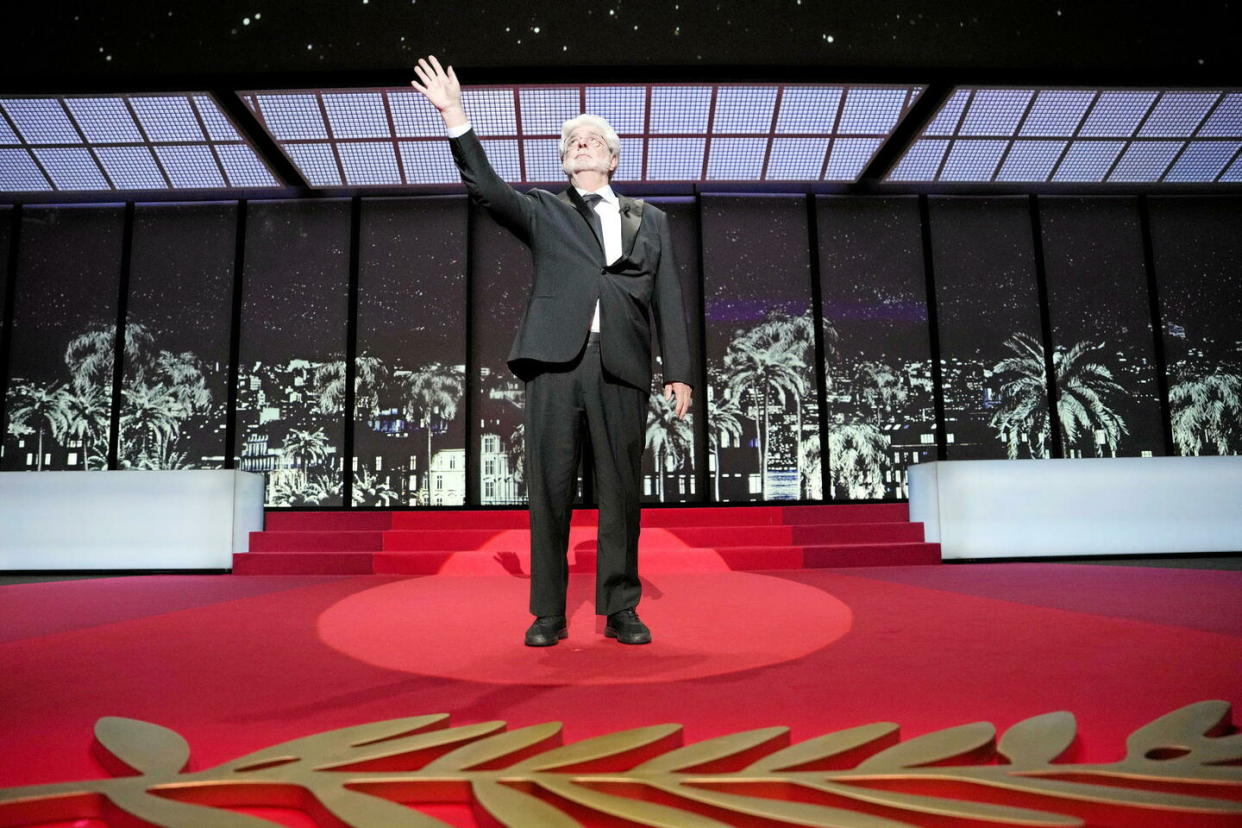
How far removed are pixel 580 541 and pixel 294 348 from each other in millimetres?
3892

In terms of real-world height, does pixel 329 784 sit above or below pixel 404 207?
→ below

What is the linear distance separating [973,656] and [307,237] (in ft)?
21.6

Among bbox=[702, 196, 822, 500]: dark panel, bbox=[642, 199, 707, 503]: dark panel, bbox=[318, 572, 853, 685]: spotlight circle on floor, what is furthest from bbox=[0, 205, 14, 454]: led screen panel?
bbox=[702, 196, 822, 500]: dark panel

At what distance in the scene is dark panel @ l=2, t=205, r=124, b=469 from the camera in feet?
20.7

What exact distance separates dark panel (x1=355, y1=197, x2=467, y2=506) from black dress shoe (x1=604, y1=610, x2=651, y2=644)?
4648 mm

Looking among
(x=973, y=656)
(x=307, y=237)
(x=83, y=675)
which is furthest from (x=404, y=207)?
(x=973, y=656)

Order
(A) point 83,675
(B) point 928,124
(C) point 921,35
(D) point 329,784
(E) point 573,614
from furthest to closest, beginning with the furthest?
(B) point 928,124, (C) point 921,35, (E) point 573,614, (A) point 83,675, (D) point 329,784

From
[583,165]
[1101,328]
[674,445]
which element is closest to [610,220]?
[583,165]

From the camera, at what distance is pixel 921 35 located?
178 inches

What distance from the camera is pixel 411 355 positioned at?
645cm

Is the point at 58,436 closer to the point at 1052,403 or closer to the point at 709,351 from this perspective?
the point at 709,351

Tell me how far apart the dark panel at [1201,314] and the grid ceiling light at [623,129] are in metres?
3.12

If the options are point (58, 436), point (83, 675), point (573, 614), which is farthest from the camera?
point (58, 436)

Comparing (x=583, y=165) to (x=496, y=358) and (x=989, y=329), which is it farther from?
(x=989, y=329)
